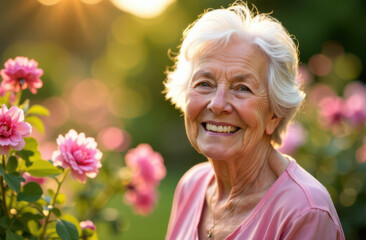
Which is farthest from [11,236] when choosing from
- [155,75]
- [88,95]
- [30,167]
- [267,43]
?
[155,75]

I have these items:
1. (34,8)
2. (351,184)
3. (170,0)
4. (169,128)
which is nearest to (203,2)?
(170,0)

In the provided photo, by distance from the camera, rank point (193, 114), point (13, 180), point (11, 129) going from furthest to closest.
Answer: point (193, 114)
point (13, 180)
point (11, 129)

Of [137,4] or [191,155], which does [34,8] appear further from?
[191,155]

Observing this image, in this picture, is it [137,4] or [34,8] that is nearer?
[137,4]

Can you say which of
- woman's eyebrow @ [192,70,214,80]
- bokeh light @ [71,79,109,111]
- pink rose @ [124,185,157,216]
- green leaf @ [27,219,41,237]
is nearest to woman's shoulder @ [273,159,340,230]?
woman's eyebrow @ [192,70,214,80]

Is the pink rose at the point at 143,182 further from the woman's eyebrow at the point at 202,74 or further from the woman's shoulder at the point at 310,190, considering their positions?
the woman's shoulder at the point at 310,190

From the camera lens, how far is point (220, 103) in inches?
88.4

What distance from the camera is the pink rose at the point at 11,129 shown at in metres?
1.86

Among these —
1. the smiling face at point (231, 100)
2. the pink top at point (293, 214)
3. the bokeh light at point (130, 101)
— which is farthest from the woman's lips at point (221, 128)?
the bokeh light at point (130, 101)

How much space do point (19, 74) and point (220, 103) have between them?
2.95ft

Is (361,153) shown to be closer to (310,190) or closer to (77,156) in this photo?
(310,190)

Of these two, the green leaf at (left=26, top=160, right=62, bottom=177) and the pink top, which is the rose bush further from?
the pink top

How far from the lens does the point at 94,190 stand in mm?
3350

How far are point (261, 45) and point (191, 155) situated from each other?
999 cm
